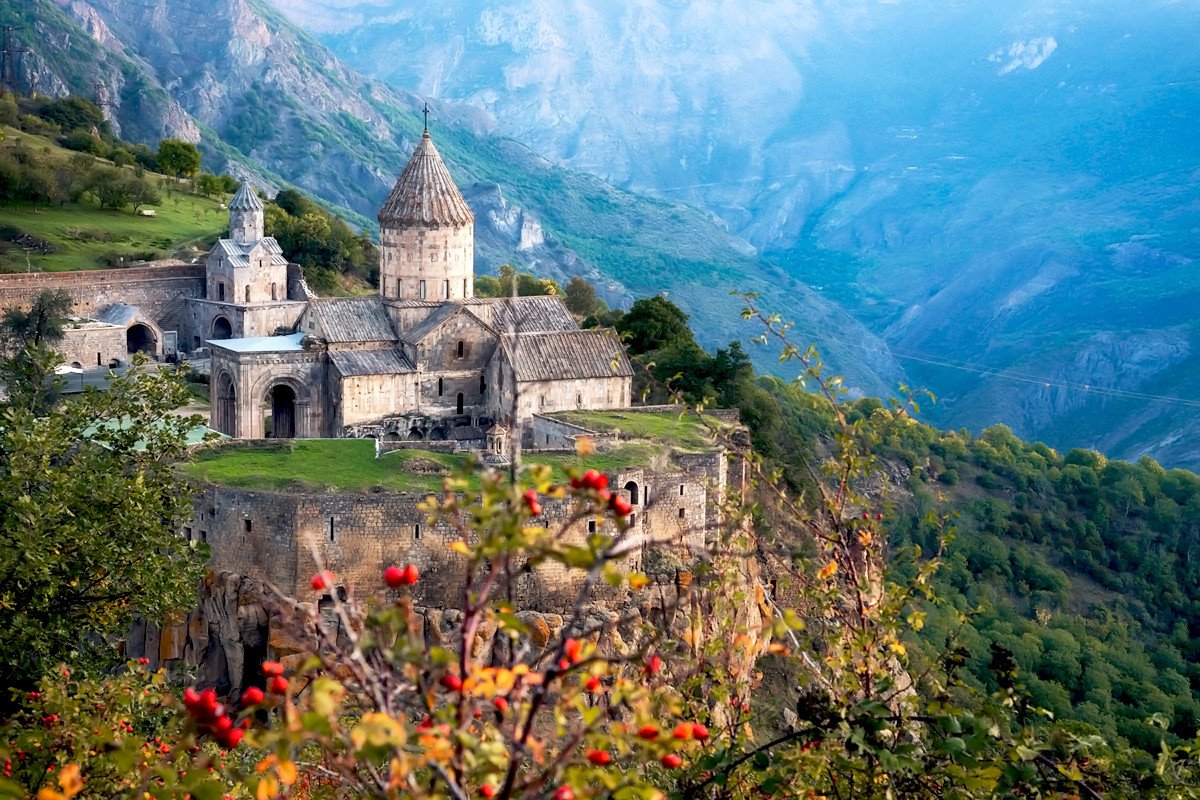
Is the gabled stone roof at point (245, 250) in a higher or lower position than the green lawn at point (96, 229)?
lower

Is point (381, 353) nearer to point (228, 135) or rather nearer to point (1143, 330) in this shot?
point (1143, 330)

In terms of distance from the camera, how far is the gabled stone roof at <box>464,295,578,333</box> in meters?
29.1

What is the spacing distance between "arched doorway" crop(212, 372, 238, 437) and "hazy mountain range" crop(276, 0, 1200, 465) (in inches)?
1547

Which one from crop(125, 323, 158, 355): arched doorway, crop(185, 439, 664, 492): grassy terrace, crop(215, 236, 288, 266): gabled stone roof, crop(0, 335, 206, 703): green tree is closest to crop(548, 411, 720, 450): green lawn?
crop(185, 439, 664, 492): grassy terrace

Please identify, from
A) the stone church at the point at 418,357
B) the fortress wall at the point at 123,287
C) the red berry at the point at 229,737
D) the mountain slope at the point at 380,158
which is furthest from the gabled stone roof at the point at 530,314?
the mountain slope at the point at 380,158

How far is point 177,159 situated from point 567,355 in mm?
31869

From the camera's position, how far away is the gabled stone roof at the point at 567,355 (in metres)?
27.3

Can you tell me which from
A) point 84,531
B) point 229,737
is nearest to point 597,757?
point 229,737

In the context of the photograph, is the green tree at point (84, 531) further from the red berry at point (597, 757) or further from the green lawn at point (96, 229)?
the green lawn at point (96, 229)

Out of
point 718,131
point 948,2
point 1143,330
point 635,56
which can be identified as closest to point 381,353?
point 1143,330

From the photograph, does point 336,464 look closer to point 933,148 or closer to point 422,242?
point 422,242

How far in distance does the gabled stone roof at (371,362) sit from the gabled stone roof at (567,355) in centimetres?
222

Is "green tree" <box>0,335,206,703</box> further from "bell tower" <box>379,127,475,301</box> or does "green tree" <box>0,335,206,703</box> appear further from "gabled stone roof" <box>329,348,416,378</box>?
"bell tower" <box>379,127,475,301</box>

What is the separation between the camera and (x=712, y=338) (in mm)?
65938
